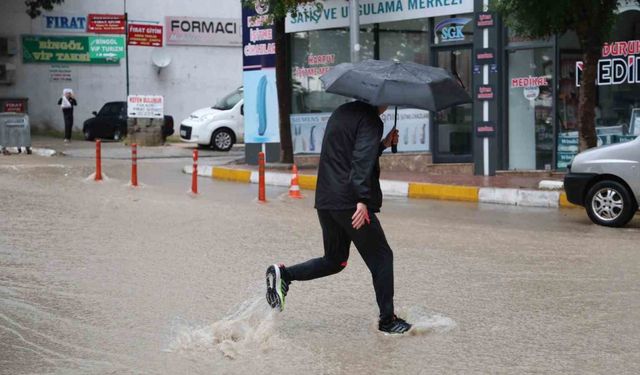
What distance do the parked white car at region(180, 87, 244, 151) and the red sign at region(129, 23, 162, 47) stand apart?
985 centimetres

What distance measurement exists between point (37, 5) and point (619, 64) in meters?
25.4

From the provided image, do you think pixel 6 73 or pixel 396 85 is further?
pixel 6 73

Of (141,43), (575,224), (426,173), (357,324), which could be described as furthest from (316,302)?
(141,43)

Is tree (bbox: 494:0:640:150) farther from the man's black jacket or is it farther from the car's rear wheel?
the car's rear wheel

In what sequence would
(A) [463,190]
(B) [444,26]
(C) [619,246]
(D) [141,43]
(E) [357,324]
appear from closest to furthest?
(E) [357,324] → (C) [619,246] → (A) [463,190] → (B) [444,26] → (D) [141,43]

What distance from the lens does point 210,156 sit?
27.8m

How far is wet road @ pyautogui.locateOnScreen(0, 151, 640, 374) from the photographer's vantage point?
20.8 ft

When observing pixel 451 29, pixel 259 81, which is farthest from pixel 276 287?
pixel 259 81

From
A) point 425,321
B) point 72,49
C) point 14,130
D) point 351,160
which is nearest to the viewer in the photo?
point 351,160

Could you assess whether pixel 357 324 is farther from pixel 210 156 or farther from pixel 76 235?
pixel 210 156

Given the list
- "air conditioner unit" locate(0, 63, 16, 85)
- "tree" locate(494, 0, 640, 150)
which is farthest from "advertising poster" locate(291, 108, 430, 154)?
"air conditioner unit" locate(0, 63, 16, 85)

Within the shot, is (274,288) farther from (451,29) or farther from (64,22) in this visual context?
(64,22)

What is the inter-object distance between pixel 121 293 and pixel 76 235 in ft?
11.5

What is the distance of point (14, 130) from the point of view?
1040 inches
